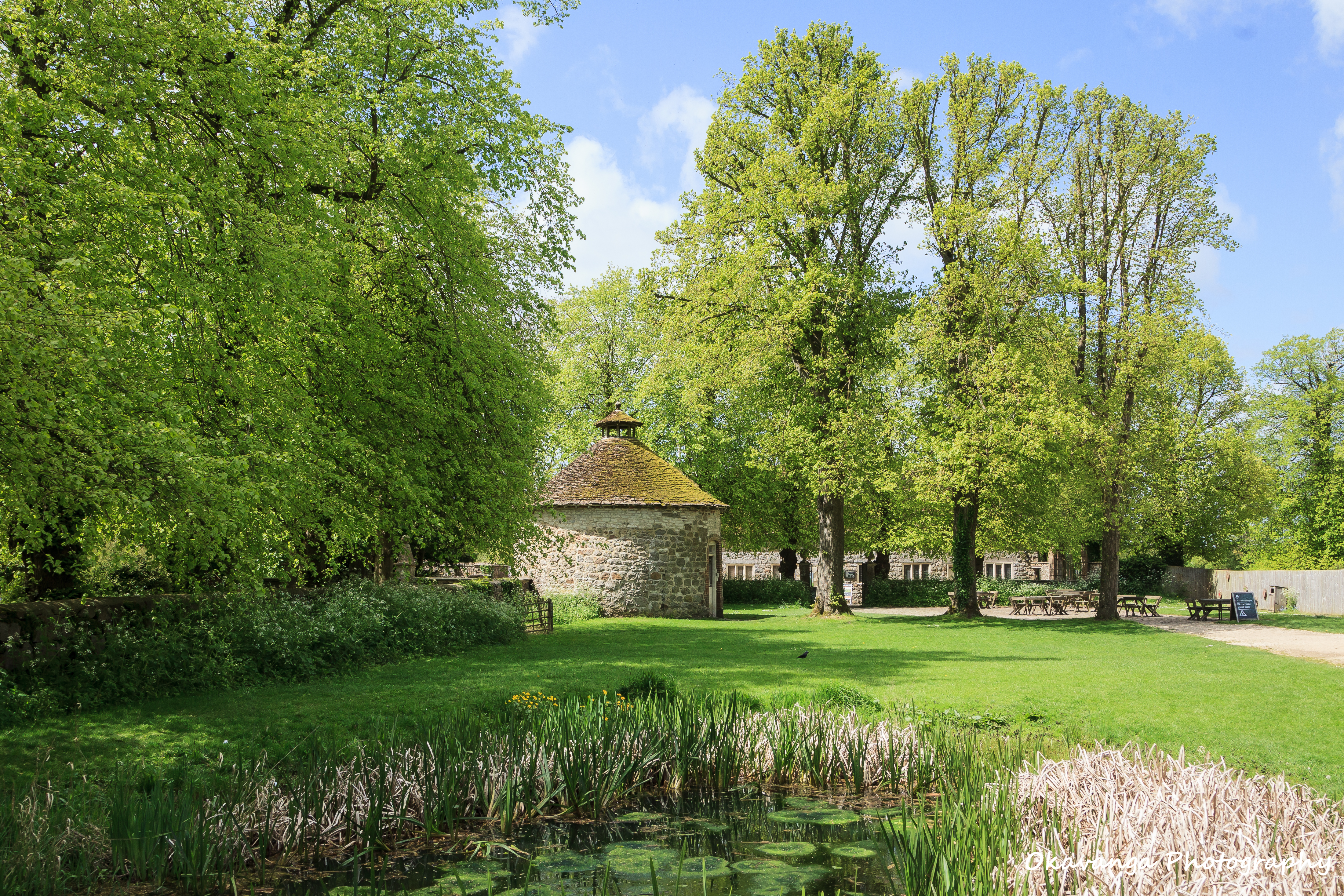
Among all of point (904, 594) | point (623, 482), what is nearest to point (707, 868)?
point (623, 482)

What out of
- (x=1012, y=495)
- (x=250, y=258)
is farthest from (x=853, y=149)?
(x=250, y=258)

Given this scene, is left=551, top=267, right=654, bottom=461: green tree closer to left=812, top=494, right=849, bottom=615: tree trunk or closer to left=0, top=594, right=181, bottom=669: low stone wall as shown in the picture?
left=812, top=494, right=849, bottom=615: tree trunk

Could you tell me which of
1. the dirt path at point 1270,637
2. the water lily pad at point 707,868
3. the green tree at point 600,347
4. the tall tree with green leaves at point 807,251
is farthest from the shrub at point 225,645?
the green tree at point 600,347

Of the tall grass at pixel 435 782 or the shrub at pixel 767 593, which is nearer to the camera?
the tall grass at pixel 435 782

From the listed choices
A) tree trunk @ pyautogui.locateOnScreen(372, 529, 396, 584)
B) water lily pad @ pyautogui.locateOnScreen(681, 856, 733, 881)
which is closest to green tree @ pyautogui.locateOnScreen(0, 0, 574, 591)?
tree trunk @ pyautogui.locateOnScreen(372, 529, 396, 584)

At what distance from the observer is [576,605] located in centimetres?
2594

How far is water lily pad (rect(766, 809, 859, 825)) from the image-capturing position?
19.8 ft

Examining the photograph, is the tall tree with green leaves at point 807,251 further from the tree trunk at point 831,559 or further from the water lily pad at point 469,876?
the water lily pad at point 469,876

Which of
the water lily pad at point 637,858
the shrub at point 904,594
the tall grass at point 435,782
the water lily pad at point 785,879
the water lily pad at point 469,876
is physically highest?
the tall grass at point 435,782

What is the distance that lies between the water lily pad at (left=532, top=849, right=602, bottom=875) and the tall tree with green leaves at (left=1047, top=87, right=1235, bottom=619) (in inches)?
898

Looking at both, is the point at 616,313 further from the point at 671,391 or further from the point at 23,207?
the point at 23,207

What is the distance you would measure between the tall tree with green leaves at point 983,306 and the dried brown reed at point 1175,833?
59.7 ft

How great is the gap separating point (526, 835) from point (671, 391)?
29960mm

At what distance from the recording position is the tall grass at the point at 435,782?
4.88m
